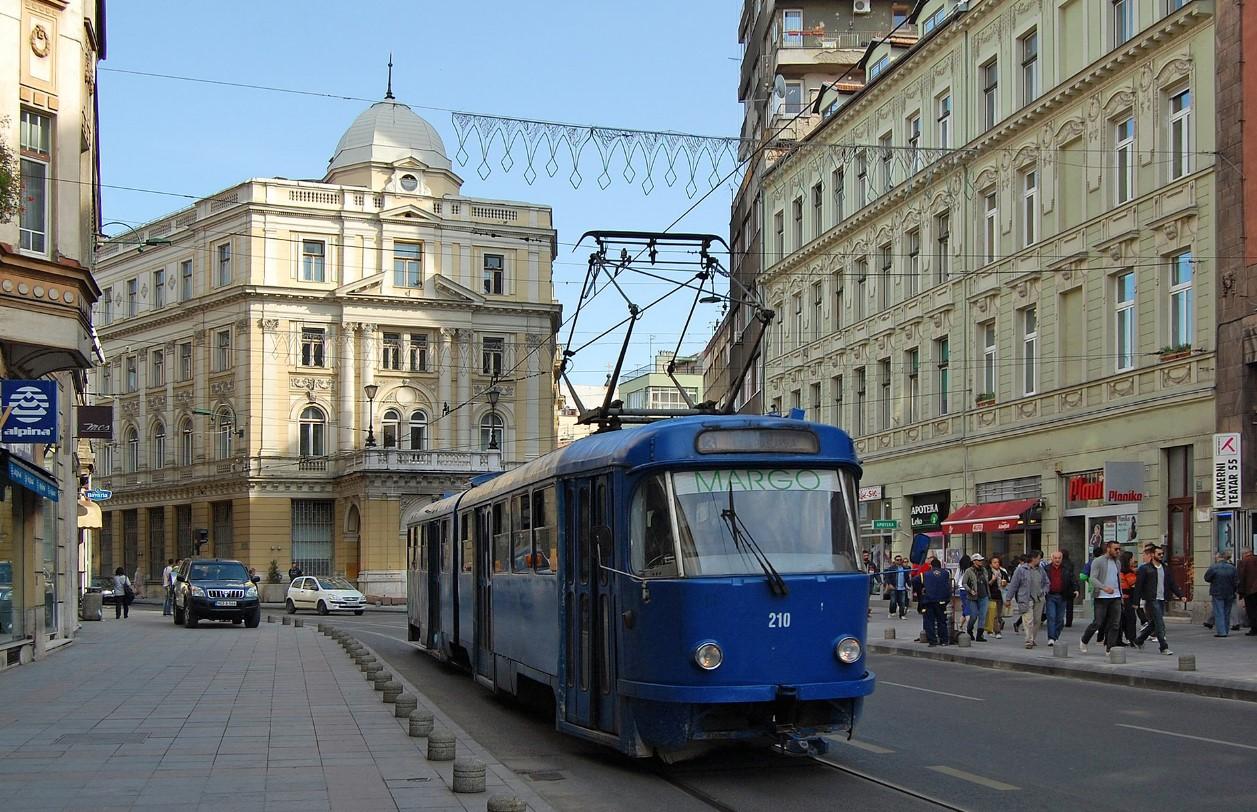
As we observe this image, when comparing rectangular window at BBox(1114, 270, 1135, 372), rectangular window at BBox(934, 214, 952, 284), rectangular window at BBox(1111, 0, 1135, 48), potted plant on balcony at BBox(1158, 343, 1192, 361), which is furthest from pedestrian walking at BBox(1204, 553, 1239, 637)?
rectangular window at BBox(934, 214, 952, 284)

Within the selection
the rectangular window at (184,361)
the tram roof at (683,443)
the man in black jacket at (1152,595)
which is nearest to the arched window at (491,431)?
the rectangular window at (184,361)

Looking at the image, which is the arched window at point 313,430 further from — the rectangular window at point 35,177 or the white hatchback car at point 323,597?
the rectangular window at point 35,177

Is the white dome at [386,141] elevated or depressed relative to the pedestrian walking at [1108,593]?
elevated

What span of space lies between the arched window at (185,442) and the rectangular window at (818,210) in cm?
4092

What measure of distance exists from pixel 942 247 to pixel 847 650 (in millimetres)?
33657

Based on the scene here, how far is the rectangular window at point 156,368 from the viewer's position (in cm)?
8269

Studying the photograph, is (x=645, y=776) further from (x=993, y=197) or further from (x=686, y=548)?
(x=993, y=197)

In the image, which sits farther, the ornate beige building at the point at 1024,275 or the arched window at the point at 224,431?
the arched window at the point at 224,431

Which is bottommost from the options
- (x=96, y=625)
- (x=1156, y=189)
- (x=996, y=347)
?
(x=96, y=625)

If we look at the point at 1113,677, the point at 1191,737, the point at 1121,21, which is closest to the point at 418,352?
the point at 1121,21

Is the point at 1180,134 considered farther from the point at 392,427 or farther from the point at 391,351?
the point at 392,427

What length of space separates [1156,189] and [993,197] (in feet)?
27.6

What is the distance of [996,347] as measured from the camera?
1581 inches

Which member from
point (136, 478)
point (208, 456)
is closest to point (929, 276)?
point (208, 456)
